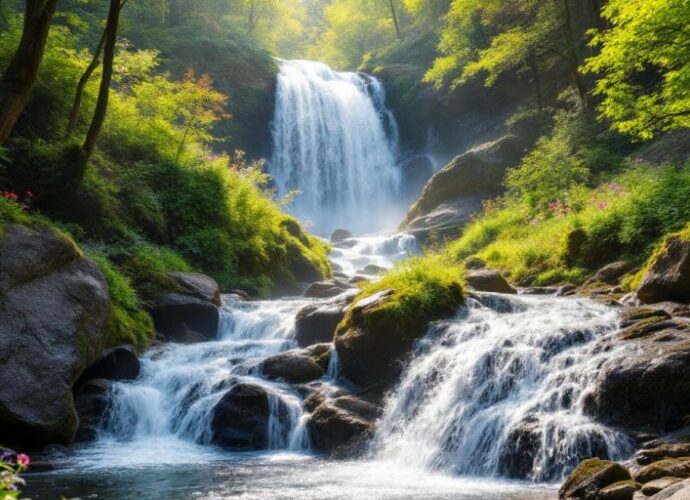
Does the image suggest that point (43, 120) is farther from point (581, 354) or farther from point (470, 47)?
point (470, 47)

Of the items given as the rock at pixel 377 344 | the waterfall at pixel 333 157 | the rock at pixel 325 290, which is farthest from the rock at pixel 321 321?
the waterfall at pixel 333 157

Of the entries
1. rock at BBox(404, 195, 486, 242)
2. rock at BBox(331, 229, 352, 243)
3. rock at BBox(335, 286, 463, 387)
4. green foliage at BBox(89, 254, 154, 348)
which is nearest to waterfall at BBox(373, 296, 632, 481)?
rock at BBox(335, 286, 463, 387)

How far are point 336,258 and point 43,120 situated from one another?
15.1 metres

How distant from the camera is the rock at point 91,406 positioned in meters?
9.73

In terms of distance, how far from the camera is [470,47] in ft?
108

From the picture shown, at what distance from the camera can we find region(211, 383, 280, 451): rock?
9766 mm

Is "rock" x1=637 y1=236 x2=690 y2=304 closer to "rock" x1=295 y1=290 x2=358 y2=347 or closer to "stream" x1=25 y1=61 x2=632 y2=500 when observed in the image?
"stream" x1=25 y1=61 x2=632 y2=500

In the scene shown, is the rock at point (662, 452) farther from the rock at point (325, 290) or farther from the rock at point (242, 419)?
the rock at point (325, 290)

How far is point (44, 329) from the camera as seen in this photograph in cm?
931

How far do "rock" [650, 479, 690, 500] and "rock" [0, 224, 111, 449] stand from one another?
762 centimetres

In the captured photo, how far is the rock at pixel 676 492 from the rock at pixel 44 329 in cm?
762

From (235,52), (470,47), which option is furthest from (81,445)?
(235,52)

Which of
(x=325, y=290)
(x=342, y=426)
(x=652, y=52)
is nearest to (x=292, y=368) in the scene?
(x=342, y=426)

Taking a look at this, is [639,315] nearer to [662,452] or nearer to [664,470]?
[662,452]
